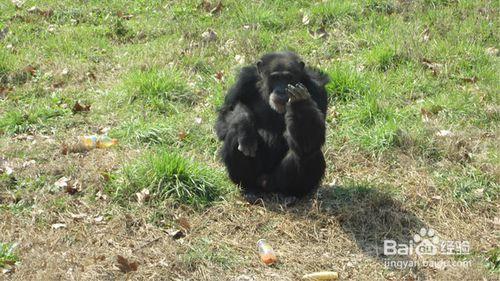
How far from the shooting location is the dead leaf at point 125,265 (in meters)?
5.59

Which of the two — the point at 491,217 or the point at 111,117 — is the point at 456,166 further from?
the point at 111,117

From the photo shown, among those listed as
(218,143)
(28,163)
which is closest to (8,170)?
(28,163)

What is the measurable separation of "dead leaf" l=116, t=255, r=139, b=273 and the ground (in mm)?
12

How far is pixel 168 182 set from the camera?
21.6 feet

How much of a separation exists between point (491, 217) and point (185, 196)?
304 centimetres

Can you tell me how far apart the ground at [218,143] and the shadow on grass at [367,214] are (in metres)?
0.02

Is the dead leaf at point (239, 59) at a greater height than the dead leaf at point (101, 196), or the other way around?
the dead leaf at point (101, 196)

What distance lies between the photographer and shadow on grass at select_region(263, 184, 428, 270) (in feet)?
20.1

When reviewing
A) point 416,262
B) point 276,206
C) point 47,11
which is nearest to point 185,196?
point 276,206

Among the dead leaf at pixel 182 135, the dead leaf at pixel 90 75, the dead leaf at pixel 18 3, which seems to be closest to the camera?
the dead leaf at pixel 182 135

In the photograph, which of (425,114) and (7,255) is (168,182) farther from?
(425,114)

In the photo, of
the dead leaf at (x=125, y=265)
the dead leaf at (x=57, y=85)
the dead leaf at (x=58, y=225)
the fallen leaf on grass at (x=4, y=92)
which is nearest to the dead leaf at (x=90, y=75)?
the dead leaf at (x=57, y=85)

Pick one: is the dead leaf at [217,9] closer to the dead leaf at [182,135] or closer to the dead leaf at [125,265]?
the dead leaf at [182,135]

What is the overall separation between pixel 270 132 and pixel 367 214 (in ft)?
4.16
